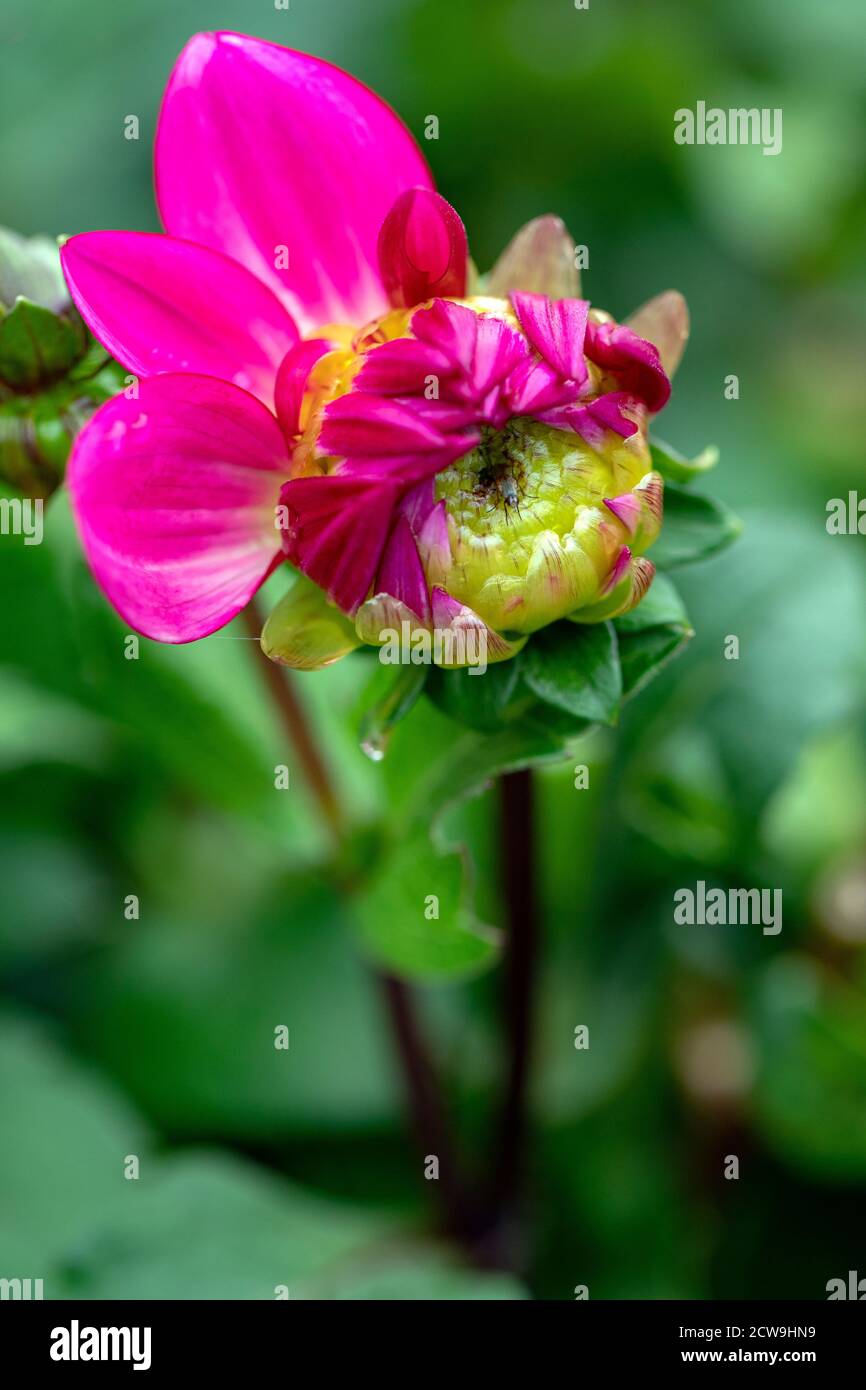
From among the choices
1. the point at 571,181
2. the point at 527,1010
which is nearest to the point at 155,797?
the point at 527,1010

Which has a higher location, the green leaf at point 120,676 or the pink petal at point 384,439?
the green leaf at point 120,676

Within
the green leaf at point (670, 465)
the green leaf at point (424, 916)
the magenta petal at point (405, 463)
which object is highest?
the green leaf at point (670, 465)

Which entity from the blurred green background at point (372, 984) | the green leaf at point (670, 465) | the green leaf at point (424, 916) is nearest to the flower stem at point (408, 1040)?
the blurred green background at point (372, 984)

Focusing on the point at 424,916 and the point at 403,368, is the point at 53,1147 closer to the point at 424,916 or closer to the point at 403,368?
the point at 424,916

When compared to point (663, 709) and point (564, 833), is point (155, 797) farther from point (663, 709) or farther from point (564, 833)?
point (663, 709)

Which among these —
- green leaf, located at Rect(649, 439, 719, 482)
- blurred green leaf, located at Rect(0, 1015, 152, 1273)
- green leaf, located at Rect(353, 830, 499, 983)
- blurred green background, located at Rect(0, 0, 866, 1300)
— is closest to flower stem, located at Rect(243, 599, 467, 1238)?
blurred green background, located at Rect(0, 0, 866, 1300)

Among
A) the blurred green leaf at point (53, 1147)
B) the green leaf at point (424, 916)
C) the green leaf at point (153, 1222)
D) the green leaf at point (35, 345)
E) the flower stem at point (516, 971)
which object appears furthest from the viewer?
the blurred green leaf at point (53, 1147)

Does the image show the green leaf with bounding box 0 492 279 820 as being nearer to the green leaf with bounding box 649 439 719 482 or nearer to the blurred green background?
the blurred green background

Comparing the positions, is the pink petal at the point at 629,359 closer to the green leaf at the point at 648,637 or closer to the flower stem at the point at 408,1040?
the green leaf at the point at 648,637
